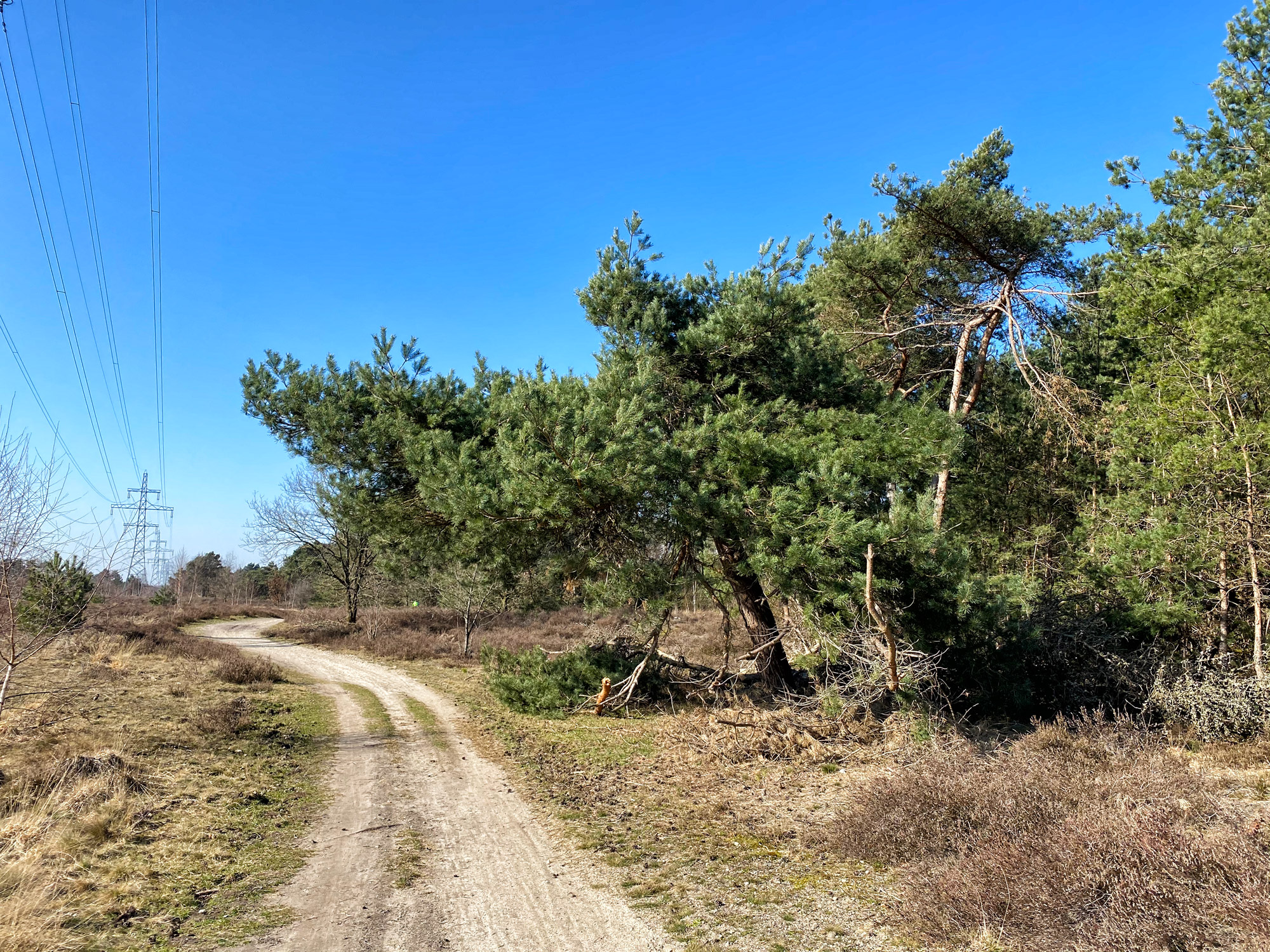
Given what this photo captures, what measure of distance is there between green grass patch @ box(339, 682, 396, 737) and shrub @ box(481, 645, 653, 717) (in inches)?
94.8

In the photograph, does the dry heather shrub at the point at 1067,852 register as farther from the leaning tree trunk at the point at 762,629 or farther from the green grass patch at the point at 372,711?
the green grass patch at the point at 372,711

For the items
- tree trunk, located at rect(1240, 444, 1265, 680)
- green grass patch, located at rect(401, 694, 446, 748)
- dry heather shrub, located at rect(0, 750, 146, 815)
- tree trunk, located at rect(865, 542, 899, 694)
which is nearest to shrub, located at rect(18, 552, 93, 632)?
green grass patch, located at rect(401, 694, 446, 748)

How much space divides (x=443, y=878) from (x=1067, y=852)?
16.6ft

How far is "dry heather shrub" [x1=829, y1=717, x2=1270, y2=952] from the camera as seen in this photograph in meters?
4.00

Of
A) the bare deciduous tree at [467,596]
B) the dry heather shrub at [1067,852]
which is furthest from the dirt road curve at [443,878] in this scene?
the bare deciduous tree at [467,596]

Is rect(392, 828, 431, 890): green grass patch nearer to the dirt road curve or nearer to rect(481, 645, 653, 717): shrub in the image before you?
the dirt road curve

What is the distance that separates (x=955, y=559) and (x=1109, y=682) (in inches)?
204

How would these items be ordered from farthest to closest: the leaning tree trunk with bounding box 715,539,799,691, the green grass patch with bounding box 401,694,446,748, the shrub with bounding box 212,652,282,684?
the shrub with bounding box 212,652,282,684
the leaning tree trunk with bounding box 715,539,799,691
the green grass patch with bounding box 401,694,446,748

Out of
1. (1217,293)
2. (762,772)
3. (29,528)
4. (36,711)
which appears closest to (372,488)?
(29,528)

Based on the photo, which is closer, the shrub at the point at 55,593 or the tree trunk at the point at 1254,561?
the tree trunk at the point at 1254,561

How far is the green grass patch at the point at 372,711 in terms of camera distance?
12766 millimetres

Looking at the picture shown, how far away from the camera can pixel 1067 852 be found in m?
4.69

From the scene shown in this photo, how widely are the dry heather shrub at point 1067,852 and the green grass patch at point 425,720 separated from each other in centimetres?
780

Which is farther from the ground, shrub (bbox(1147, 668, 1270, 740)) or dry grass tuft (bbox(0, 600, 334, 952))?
dry grass tuft (bbox(0, 600, 334, 952))
